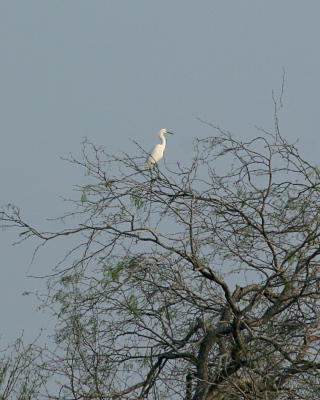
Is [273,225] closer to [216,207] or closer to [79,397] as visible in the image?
[216,207]

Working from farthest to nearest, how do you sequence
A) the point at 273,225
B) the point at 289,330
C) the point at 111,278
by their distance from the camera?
the point at 273,225, the point at 289,330, the point at 111,278

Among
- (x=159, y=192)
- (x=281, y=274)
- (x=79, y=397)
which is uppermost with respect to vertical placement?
(x=159, y=192)

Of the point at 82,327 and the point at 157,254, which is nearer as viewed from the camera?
the point at 157,254

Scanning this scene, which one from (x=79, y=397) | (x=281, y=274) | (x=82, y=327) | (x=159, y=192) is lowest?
(x=79, y=397)

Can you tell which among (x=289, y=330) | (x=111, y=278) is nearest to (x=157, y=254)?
(x=111, y=278)

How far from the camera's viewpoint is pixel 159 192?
591 centimetres

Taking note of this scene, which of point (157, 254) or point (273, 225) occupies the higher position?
point (273, 225)

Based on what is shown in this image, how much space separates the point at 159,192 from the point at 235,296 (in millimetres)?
1001

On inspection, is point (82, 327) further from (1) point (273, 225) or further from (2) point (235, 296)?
(1) point (273, 225)

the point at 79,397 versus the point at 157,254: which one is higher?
the point at 157,254

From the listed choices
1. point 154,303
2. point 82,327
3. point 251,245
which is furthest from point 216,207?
point 82,327

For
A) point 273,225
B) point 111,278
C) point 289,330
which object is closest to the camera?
point 111,278

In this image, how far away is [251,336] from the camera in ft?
17.8

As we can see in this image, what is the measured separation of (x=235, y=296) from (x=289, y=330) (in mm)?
502
